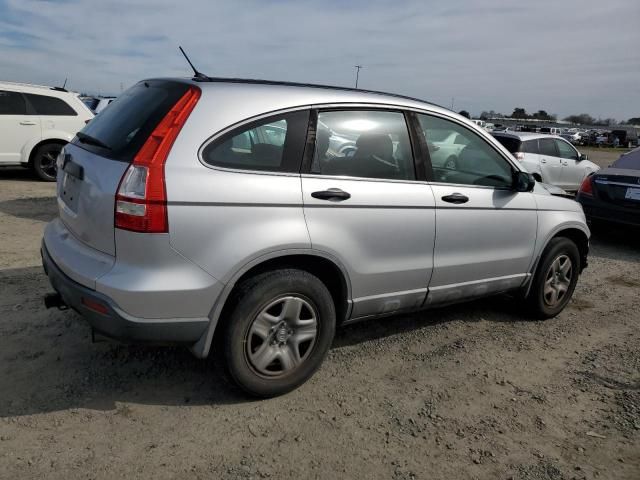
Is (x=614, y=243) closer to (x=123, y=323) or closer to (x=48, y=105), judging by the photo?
(x=123, y=323)

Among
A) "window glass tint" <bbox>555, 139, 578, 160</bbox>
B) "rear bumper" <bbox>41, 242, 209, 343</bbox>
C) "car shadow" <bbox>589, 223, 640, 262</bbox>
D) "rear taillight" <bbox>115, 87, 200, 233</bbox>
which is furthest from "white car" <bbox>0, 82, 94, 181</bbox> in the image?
"window glass tint" <bbox>555, 139, 578, 160</bbox>

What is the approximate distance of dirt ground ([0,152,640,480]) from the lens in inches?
Answer: 102

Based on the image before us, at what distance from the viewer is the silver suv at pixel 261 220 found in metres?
2.62

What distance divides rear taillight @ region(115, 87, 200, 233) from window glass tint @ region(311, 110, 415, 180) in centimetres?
88

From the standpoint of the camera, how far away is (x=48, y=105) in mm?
9883

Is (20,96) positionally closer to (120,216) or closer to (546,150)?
(120,216)

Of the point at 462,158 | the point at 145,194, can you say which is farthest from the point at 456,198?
Answer: the point at 145,194

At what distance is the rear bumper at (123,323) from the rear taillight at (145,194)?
41cm

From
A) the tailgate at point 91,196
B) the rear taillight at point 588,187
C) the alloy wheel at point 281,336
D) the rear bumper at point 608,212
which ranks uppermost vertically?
the tailgate at point 91,196

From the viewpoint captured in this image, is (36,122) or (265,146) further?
(36,122)

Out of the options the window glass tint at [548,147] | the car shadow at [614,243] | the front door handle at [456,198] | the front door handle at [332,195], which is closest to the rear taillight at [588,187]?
the car shadow at [614,243]

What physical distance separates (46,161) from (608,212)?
31.7 ft

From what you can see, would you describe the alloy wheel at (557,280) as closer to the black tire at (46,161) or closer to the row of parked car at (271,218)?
the row of parked car at (271,218)

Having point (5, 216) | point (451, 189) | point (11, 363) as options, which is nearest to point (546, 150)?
point (451, 189)
